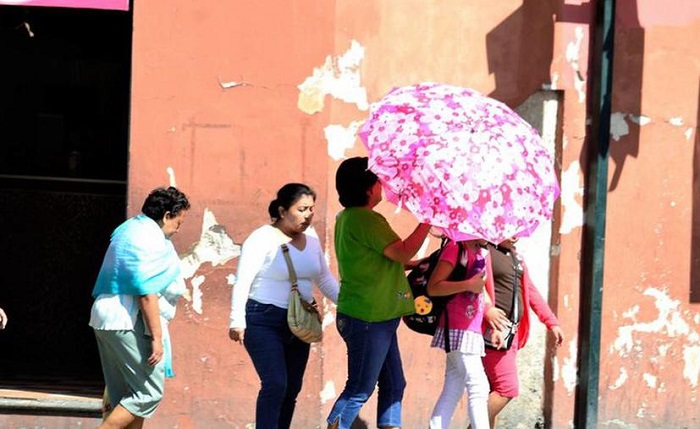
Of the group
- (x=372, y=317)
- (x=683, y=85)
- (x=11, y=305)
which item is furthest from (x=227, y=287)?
(x=683, y=85)

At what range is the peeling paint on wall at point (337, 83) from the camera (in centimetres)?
823

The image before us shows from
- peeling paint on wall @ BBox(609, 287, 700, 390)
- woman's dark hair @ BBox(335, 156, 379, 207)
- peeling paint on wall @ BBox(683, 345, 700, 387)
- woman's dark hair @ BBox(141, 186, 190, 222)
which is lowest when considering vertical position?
peeling paint on wall @ BBox(683, 345, 700, 387)

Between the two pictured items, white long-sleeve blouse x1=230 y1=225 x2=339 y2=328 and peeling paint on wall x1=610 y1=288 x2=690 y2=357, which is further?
peeling paint on wall x1=610 y1=288 x2=690 y2=357

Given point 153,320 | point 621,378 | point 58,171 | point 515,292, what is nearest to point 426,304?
point 515,292

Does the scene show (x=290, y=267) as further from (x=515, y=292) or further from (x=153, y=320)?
(x=515, y=292)

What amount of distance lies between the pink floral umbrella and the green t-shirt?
0.34 metres

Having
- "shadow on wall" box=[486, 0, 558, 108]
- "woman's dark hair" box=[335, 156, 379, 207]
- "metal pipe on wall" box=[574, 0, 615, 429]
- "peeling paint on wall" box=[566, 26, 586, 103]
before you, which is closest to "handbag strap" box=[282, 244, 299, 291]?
"woman's dark hair" box=[335, 156, 379, 207]

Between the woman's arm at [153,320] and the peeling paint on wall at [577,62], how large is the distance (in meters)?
3.08

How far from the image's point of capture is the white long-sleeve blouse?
6.93 m

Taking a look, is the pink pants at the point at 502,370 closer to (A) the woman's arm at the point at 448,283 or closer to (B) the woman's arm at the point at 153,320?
(A) the woman's arm at the point at 448,283

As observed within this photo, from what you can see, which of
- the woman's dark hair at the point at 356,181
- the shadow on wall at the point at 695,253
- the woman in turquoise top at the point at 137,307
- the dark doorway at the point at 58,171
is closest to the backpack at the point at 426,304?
the woman's dark hair at the point at 356,181

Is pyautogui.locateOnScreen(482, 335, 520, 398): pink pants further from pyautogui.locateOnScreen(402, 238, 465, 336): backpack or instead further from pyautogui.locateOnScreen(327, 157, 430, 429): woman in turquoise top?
pyautogui.locateOnScreen(327, 157, 430, 429): woman in turquoise top

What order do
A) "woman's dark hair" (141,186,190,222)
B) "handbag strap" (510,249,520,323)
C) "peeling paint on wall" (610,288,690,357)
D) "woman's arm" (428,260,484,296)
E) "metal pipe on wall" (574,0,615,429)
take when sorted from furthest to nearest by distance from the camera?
"peeling paint on wall" (610,288,690,357) < "metal pipe on wall" (574,0,615,429) < "handbag strap" (510,249,520,323) < "woman's dark hair" (141,186,190,222) < "woman's arm" (428,260,484,296)

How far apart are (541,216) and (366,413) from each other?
7.74 ft
